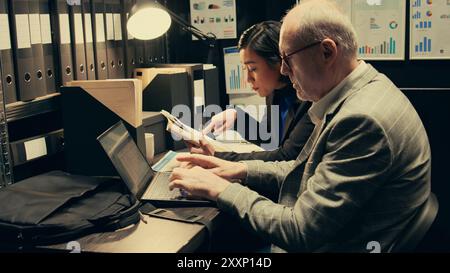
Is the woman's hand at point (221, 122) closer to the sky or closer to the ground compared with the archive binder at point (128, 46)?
closer to the ground

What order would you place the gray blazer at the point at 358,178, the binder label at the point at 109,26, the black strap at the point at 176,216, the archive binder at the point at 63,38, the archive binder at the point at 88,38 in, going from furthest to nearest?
the binder label at the point at 109,26 < the archive binder at the point at 88,38 < the archive binder at the point at 63,38 < the black strap at the point at 176,216 < the gray blazer at the point at 358,178

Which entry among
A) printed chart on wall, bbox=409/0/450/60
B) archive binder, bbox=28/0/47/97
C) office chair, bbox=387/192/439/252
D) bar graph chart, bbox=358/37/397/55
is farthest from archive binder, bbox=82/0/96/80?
printed chart on wall, bbox=409/0/450/60

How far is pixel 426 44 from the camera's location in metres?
2.57

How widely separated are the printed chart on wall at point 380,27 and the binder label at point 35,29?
152cm

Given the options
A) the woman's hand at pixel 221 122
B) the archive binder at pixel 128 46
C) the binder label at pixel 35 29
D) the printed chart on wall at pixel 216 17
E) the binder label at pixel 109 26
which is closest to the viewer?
the binder label at pixel 35 29

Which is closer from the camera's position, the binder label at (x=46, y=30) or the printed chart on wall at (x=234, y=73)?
the binder label at (x=46, y=30)

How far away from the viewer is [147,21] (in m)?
2.20

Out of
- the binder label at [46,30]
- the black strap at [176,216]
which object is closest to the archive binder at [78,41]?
the binder label at [46,30]

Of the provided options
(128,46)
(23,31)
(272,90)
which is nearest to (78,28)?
(23,31)

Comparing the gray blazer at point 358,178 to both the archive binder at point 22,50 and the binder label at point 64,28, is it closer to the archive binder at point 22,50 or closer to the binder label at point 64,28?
the archive binder at point 22,50

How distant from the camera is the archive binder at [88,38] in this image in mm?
1962

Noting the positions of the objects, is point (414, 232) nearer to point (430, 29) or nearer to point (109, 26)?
point (109, 26)

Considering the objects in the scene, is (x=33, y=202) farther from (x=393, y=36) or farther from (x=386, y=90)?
(x=393, y=36)

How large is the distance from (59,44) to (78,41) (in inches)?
4.1
